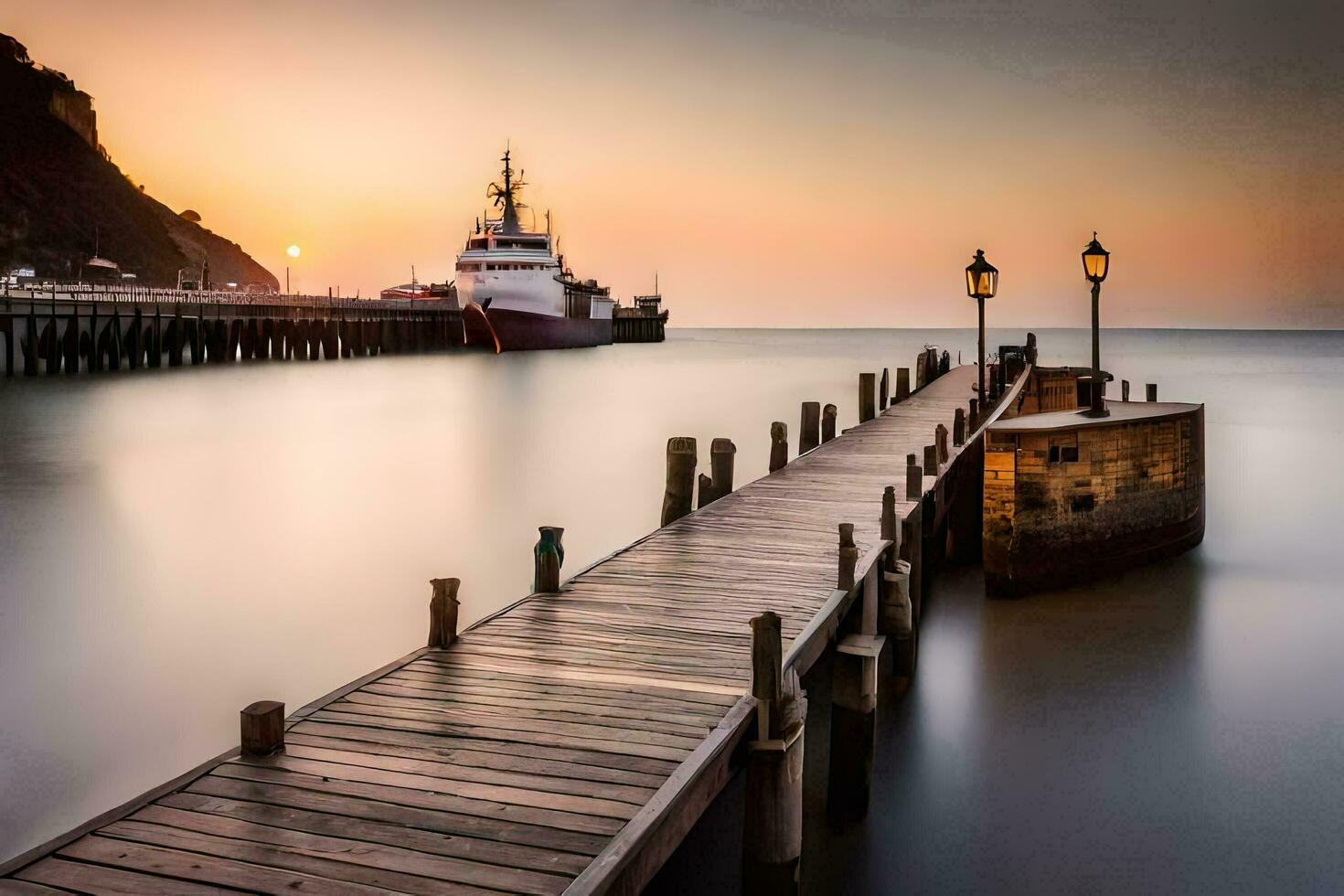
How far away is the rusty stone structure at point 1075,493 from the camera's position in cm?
1147

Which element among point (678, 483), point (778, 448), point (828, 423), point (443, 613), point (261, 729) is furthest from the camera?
point (828, 423)

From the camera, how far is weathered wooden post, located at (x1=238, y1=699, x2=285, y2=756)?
4543mm

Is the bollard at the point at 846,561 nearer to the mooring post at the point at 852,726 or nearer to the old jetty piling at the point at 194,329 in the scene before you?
the mooring post at the point at 852,726

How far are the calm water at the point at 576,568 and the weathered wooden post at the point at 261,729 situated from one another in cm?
300

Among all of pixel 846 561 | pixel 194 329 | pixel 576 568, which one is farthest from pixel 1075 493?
pixel 194 329

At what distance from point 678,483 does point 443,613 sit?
512 cm

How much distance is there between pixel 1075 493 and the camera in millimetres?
11828

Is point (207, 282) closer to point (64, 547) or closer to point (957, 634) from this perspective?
point (64, 547)

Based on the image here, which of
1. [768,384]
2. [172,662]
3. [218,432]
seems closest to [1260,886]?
[172,662]

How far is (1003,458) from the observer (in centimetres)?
1142

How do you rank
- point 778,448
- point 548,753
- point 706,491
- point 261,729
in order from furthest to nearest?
1. point 778,448
2. point 706,491
3. point 548,753
4. point 261,729

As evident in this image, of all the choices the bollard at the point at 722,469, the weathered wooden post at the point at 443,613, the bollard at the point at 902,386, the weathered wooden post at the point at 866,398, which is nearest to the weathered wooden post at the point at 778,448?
the bollard at the point at 722,469

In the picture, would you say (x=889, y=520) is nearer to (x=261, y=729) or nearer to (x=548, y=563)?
(x=548, y=563)

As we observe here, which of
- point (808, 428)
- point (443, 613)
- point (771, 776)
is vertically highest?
point (808, 428)
